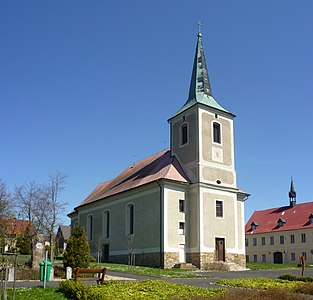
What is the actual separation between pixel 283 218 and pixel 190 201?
124 feet

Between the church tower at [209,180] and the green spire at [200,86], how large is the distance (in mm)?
94

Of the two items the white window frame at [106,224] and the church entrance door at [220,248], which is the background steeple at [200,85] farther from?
the white window frame at [106,224]

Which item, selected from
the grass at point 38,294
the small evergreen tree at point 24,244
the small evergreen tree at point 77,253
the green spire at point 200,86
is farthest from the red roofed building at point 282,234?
the grass at point 38,294

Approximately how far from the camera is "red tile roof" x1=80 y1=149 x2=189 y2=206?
3364 cm

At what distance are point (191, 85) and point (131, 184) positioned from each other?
11249 mm

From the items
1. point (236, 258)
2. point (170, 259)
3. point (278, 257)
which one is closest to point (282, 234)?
point (278, 257)

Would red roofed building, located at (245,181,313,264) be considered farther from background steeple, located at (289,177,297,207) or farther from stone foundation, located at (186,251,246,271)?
stone foundation, located at (186,251,246,271)

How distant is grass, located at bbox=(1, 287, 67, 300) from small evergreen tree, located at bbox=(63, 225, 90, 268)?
8.65 m

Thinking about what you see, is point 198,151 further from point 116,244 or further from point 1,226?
point 1,226

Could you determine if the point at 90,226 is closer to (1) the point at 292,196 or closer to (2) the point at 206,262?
(2) the point at 206,262

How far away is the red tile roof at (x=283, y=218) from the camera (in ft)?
203

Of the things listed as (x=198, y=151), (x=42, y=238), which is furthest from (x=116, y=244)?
(x=42, y=238)

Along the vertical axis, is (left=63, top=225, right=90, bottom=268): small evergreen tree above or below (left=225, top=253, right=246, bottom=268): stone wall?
above

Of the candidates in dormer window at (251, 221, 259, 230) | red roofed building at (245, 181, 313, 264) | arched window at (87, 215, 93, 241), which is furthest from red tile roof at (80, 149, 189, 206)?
dormer window at (251, 221, 259, 230)
